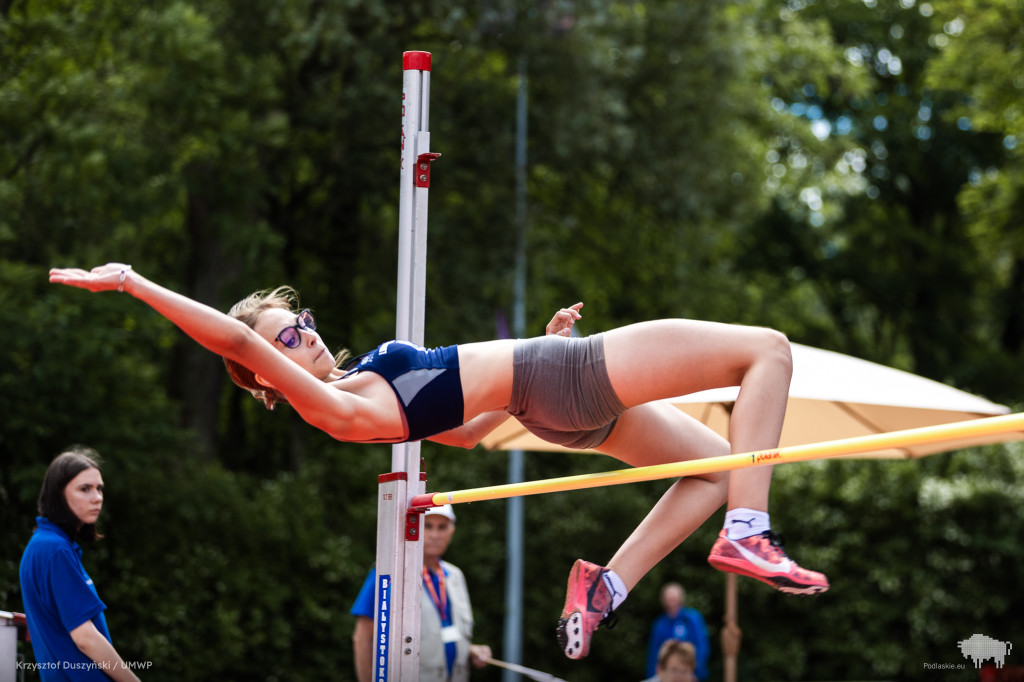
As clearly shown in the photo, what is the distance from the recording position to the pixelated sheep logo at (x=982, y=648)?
10.2m

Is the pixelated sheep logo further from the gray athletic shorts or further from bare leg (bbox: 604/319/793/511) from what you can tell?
the gray athletic shorts

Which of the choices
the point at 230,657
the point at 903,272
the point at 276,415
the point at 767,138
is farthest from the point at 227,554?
the point at 903,272

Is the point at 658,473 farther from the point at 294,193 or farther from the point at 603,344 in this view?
the point at 294,193

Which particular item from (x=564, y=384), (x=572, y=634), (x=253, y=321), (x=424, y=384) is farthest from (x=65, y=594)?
(x=564, y=384)

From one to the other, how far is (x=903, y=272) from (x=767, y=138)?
15.6ft

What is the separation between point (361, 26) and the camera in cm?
994

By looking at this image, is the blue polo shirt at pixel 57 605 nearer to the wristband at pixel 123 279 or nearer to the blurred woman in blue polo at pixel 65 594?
the blurred woman in blue polo at pixel 65 594

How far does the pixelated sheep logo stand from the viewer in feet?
33.6

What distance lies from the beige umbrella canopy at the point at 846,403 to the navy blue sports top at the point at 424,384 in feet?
5.87

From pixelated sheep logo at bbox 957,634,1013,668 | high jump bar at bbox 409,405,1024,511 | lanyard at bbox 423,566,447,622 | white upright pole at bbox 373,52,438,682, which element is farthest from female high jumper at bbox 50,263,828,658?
pixelated sheep logo at bbox 957,634,1013,668

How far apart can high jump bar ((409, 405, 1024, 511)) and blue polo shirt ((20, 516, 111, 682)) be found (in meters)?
1.21

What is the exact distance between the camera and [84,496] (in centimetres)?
362

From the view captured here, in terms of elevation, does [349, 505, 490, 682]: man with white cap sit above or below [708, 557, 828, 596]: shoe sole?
below

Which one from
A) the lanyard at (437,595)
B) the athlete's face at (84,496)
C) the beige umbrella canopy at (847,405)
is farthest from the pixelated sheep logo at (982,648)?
the athlete's face at (84,496)
